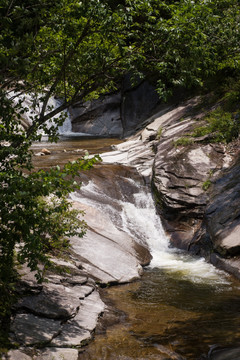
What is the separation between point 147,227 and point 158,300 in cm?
435

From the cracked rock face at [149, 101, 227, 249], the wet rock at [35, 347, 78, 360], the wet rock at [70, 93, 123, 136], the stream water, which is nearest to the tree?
the wet rock at [35, 347, 78, 360]

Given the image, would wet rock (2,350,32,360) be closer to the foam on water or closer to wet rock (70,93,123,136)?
the foam on water

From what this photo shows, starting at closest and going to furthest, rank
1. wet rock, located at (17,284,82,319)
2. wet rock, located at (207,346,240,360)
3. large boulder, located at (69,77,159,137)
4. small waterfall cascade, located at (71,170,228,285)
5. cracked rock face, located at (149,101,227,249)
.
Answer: wet rock, located at (207,346,240,360), wet rock, located at (17,284,82,319), small waterfall cascade, located at (71,170,228,285), cracked rock face, located at (149,101,227,249), large boulder, located at (69,77,159,137)

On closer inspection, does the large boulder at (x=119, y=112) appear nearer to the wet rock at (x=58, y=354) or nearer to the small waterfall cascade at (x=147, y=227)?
the small waterfall cascade at (x=147, y=227)

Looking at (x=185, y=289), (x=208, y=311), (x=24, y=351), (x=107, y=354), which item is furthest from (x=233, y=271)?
(x=24, y=351)

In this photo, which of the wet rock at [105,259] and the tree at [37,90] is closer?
the tree at [37,90]

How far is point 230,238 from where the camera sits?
30.7ft

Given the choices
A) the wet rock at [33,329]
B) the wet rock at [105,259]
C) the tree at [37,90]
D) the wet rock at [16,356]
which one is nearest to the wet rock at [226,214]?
the wet rock at [105,259]

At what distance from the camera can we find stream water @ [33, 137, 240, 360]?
17.6 ft

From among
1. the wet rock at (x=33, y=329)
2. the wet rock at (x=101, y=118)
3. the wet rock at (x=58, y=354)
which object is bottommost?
the wet rock at (x=58, y=354)

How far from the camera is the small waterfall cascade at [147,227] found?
930 centimetres

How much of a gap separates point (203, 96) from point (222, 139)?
5.00m

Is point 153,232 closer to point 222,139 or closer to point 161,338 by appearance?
point 222,139

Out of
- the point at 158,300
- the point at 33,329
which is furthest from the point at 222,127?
the point at 33,329
